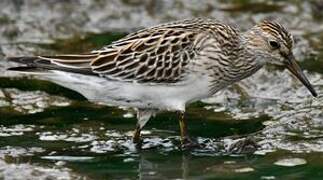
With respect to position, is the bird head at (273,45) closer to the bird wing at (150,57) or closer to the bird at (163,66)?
the bird at (163,66)

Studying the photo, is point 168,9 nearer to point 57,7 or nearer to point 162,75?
point 57,7

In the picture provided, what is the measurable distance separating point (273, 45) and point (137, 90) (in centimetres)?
170

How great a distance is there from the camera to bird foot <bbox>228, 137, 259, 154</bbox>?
422 inches

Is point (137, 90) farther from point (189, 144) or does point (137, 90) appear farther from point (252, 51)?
point (252, 51)

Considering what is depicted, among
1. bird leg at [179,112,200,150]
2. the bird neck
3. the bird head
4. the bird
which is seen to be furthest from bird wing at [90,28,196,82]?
the bird head

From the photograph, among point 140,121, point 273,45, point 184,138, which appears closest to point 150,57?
point 140,121

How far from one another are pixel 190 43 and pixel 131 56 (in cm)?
70

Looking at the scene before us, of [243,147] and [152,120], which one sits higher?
[152,120]

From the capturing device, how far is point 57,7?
55.1 ft

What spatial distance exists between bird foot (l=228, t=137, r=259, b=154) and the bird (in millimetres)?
476

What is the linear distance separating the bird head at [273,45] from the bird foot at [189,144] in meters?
1.29

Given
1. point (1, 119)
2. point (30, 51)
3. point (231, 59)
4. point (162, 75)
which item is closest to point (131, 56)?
point (162, 75)

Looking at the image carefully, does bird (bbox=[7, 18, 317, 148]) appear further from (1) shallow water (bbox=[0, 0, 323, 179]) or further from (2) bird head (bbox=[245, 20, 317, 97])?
(1) shallow water (bbox=[0, 0, 323, 179])

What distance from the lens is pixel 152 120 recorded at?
12.3 metres
